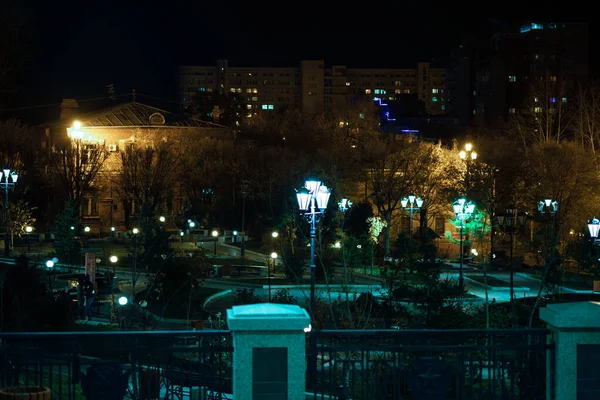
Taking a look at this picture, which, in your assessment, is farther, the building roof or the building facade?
the building roof

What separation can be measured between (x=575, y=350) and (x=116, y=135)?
2536 inches

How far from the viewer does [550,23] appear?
10000cm

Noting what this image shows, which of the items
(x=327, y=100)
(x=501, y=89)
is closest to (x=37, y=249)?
(x=501, y=89)

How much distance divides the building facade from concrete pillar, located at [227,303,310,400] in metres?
53.9

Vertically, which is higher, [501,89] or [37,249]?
[501,89]

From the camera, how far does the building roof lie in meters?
69.9

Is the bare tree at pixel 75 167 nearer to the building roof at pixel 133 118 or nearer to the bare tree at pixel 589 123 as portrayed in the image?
the building roof at pixel 133 118

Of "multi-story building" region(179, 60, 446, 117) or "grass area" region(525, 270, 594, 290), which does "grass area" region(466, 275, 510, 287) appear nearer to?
"grass area" region(525, 270, 594, 290)

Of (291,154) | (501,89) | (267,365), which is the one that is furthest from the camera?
(501,89)

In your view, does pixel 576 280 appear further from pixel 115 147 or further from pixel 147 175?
pixel 115 147

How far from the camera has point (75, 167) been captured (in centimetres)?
5700

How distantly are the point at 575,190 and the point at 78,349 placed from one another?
146ft

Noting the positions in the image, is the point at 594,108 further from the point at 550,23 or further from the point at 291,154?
the point at 550,23

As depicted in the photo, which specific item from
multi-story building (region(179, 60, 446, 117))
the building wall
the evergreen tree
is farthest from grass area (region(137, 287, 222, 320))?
multi-story building (region(179, 60, 446, 117))
